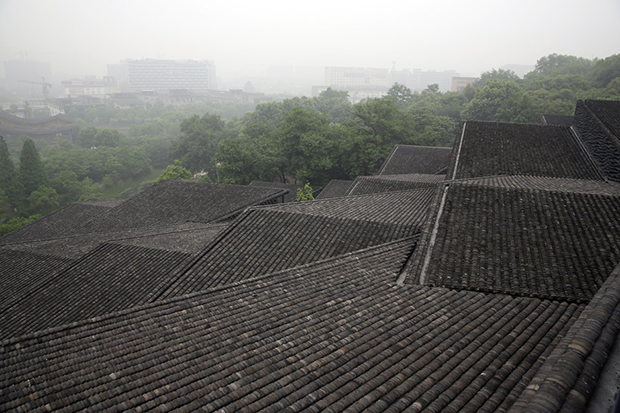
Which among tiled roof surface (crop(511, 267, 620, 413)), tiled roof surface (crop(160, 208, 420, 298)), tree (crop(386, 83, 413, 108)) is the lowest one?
tiled roof surface (crop(160, 208, 420, 298))

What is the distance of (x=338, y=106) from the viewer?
60.1 metres

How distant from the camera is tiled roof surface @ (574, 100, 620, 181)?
1216 cm

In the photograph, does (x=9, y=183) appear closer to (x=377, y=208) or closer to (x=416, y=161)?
(x=416, y=161)

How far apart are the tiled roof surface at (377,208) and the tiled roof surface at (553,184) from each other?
1.54 m

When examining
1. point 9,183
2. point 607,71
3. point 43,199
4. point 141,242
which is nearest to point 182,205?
point 141,242

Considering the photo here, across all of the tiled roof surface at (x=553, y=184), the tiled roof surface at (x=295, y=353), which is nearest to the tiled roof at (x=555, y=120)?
the tiled roof surface at (x=553, y=184)

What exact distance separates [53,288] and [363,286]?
7.82m

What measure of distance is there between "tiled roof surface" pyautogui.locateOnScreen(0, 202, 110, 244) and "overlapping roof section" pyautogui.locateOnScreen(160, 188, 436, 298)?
476 inches

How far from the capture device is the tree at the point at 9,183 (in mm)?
32406

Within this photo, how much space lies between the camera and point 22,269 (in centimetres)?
1169

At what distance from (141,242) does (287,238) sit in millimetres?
4863

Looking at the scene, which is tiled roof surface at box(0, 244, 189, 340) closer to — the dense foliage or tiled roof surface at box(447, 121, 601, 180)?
tiled roof surface at box(447, 121, 601, 180)

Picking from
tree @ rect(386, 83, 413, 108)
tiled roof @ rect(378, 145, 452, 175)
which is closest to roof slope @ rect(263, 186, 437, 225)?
tiled roof @ rect(378, 145, 452, 175)

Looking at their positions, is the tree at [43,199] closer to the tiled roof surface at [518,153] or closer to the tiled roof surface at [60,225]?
the tiled roof surface at [60,225]
